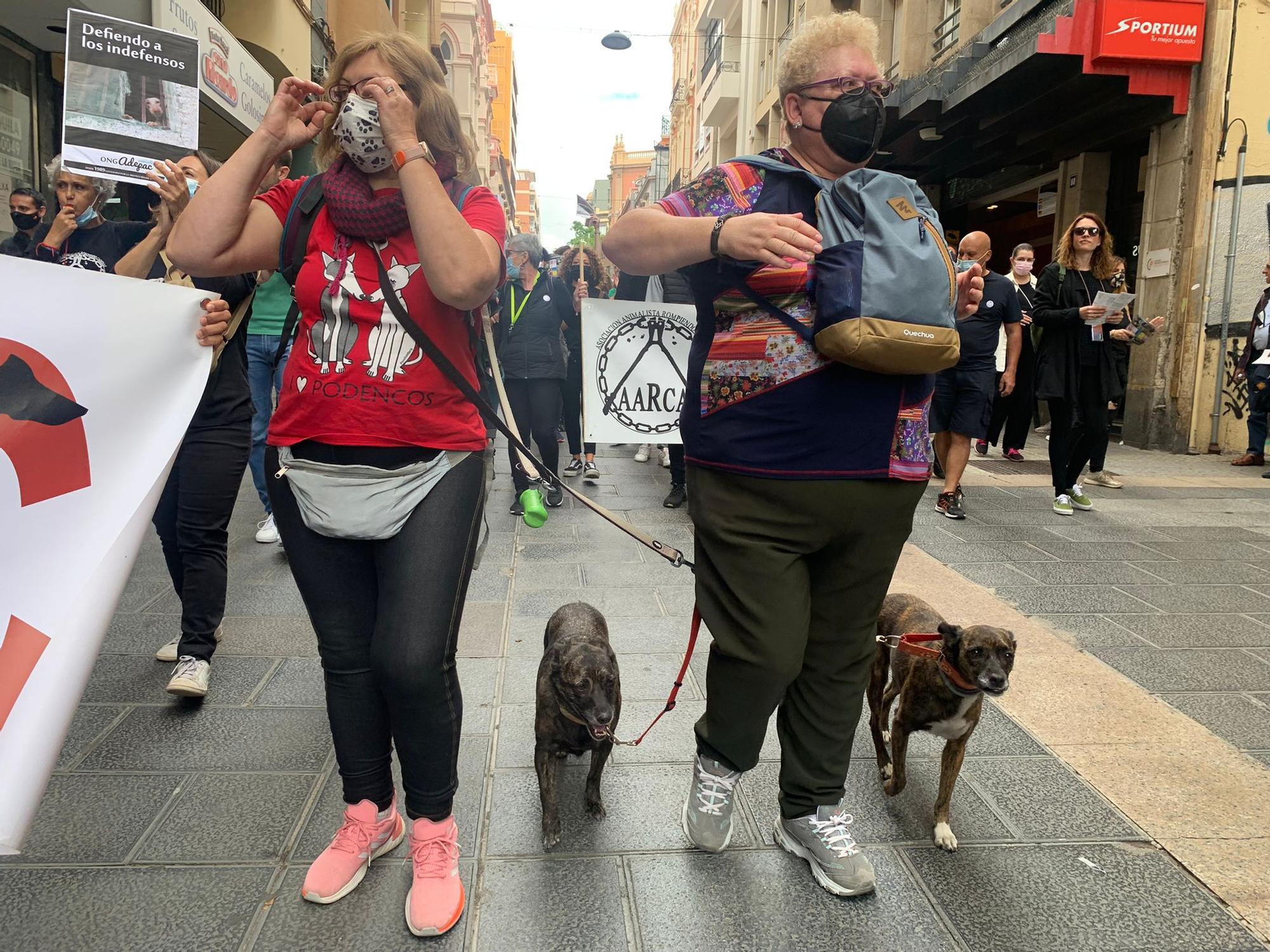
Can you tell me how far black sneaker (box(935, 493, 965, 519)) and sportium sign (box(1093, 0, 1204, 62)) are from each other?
6467mm

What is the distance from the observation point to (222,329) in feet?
8.53

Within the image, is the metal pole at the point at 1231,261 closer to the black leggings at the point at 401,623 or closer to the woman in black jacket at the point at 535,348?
the woman in black jacket at the point at 535,348

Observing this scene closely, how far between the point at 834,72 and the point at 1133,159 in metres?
13.3

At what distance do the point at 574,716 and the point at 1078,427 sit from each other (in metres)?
5.78

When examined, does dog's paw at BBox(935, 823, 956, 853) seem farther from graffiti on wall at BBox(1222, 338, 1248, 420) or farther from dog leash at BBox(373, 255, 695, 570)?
graffiti on wall at BBox(1222, 338, 1248, 420)

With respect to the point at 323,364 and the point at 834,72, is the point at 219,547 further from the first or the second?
the point at 834,72

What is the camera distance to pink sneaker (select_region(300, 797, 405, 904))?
2.28m

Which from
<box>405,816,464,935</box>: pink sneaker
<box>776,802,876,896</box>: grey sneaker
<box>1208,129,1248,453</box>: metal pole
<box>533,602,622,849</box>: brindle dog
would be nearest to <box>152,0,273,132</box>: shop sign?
<box>533,602,622,849</box>: brindle dog

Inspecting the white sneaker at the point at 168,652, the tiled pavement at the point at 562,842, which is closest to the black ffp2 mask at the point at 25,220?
the tiled pavement at the point at 562,842

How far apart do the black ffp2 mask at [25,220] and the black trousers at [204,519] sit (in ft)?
11.4

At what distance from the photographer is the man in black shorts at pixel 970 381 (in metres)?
7.11

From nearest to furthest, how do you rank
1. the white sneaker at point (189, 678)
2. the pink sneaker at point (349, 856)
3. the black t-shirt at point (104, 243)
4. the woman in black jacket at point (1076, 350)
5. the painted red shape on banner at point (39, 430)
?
the painted red shape on banner at point (39, 430), the pink sneaker at point (349, 856), the white sneaker at point (189, 678), the black t-shirt at point (104, 243), the woman in black jacket at point (1076, 350)

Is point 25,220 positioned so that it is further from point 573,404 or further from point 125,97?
point 573,404

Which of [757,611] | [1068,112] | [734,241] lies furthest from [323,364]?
[1068,112]
